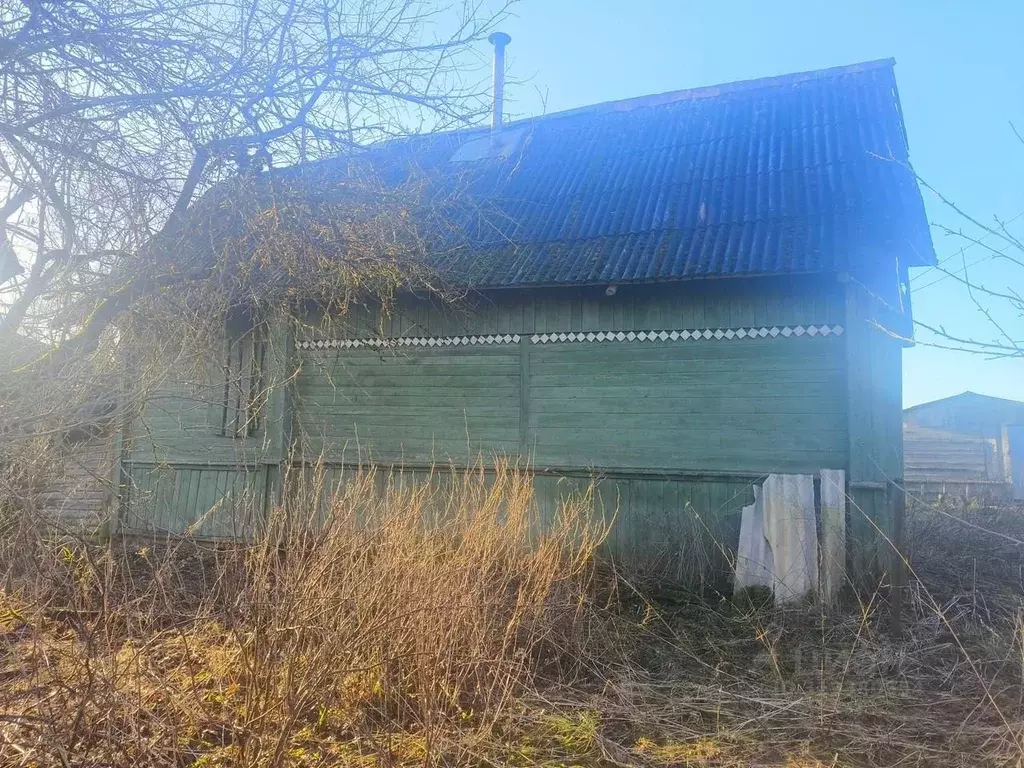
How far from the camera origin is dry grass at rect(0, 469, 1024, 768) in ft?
9.52

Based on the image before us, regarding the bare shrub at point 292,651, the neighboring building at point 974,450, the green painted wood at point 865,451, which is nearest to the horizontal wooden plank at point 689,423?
the green painted wood at point 865,451

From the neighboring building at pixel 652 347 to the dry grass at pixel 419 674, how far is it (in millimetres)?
2132

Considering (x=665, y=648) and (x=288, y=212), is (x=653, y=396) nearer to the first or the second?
(x=665, y=648)

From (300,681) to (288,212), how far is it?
3.69m

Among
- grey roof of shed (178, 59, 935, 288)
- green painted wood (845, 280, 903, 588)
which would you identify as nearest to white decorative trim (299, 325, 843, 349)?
green painted wood (845, 280, 903, 588)

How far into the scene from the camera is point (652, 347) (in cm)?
779

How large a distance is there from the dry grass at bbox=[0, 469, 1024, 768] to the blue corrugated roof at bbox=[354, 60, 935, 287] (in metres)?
3.64

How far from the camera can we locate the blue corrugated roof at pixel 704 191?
7359 millimetres

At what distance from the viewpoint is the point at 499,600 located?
377cm

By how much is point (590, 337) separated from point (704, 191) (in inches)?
93.0

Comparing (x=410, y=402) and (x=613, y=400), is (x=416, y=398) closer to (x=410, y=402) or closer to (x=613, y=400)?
(x=410, y=402)

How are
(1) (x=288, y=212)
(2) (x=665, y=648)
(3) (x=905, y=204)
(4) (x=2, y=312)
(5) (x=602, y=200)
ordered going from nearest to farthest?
(4) (x=2, y=312) < (2) (x=665, y=648) < (1) (x=288, y=212) < (3) (x=905, y=204) < (5) (x=602, y=200)

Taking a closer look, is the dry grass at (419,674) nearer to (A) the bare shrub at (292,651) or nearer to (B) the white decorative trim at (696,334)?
(A) the bare shrub at (292,651)

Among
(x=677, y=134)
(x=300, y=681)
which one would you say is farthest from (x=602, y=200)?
(x=300, y=681)
